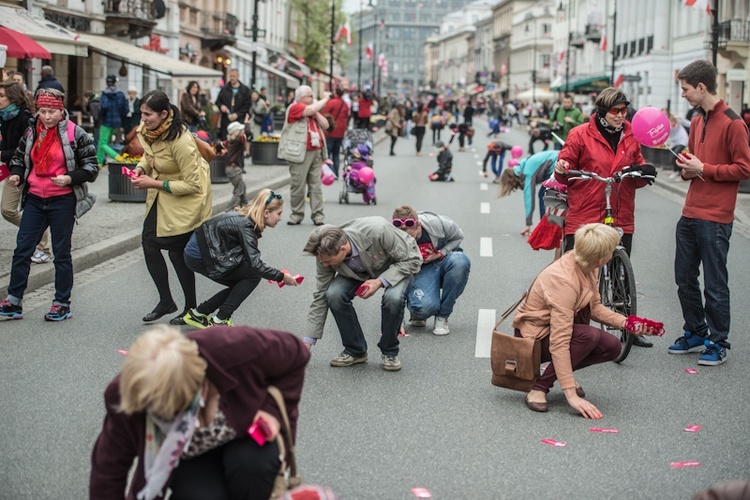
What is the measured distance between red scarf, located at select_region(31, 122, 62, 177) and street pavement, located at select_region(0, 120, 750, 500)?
46.2 inches

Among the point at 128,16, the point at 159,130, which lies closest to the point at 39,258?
the point at 159,130

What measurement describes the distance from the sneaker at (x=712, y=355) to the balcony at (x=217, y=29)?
44548 millimetres

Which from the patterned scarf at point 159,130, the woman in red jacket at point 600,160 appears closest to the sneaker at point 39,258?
the patterned scarf at point 159,130

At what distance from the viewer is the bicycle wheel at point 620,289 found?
24.5 feet

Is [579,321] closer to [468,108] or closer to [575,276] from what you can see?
[575,276]

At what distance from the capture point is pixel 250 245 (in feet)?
25.5

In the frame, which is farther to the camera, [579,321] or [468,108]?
[468,108]

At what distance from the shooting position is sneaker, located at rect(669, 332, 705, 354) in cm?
784

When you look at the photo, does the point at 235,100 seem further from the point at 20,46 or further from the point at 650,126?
the point at 650,126

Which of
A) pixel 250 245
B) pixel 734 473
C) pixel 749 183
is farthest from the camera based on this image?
pixel 749 183

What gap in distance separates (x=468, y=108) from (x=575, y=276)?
3966cm

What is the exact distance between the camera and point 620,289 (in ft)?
25.3

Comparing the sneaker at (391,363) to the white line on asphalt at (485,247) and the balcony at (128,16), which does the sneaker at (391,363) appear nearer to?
the white line on asphalt at (485,247)

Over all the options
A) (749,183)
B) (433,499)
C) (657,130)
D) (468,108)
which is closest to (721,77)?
(468,108)
